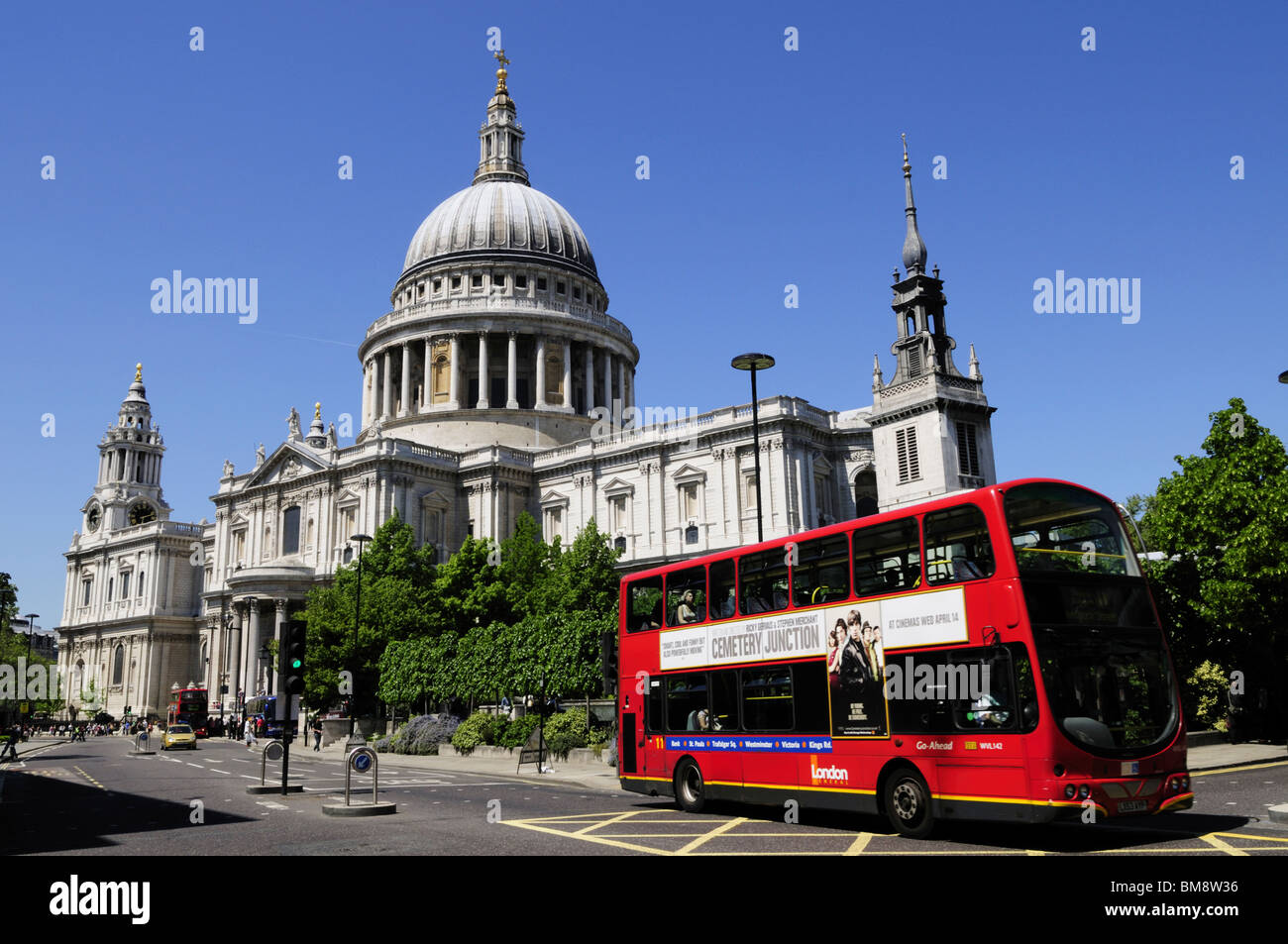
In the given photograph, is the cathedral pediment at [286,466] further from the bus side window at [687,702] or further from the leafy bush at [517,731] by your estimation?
the bus side window at [687,702]

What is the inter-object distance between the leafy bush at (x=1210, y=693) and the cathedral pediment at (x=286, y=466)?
190ft

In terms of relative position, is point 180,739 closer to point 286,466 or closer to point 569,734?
point 569,734

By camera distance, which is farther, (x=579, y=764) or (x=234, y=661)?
(x=234, y=661)

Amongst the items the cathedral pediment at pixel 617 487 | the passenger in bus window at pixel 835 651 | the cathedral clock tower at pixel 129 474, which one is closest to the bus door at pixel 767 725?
the passenger in bus window at pixel 835 651

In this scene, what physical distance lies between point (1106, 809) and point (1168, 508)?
24.0 metres

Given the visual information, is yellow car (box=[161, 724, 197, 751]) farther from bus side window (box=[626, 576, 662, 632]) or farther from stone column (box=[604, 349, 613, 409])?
stone column (box=[604, 349, 613, 409])

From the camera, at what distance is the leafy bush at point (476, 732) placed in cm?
4244

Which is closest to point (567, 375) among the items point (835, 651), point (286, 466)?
point (286, 466)

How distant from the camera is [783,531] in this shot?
5956cm

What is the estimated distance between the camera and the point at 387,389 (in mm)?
90188

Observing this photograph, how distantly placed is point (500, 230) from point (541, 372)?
15585 mm

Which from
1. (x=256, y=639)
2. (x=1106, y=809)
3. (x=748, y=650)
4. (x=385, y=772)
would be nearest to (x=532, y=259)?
(x=256, y=639)
